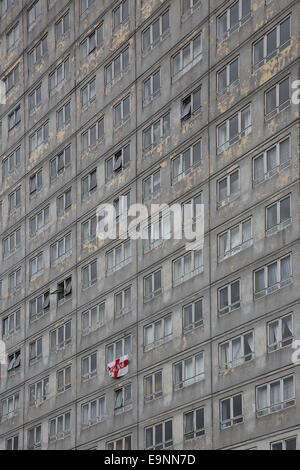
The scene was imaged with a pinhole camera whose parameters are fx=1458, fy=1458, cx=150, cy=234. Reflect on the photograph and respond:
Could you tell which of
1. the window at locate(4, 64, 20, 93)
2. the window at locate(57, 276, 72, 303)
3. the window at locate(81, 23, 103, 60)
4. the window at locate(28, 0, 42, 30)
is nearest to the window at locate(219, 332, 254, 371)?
the window at locate(57, 276, 72, 303)

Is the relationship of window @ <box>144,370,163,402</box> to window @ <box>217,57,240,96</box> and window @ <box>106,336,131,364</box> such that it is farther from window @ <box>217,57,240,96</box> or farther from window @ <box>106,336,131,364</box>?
window @ <box>217,57,240,96</box>

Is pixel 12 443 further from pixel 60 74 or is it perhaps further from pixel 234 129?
pixel 234 129

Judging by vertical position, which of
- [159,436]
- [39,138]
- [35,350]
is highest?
[39,138]

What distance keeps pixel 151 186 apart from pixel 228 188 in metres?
8.49

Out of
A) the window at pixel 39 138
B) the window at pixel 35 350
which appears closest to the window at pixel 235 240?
Result: the window at pixel 35 350

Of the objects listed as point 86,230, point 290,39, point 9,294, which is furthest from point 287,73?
point 9,294

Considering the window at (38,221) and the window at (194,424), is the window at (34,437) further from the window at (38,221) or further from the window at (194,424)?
the window at (194,424)

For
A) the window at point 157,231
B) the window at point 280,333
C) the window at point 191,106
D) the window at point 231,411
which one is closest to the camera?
the window at point 280,333

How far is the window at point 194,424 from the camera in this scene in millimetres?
76062

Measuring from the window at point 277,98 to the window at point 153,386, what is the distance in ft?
52.9

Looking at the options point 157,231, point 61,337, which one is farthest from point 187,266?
point 61,337

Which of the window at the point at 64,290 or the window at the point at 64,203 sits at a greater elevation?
the window at the point at 64,203

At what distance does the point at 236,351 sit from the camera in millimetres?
74562

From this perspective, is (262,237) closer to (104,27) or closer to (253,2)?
(253,2)
